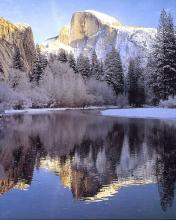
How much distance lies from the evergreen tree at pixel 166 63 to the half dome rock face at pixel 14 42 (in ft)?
219

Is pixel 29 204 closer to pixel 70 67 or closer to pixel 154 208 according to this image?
pixel 154 208

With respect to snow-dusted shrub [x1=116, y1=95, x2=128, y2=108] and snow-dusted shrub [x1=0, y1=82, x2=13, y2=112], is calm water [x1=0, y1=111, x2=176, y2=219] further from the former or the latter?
snow-dusted shrub [x1=116, y1=95, x2=128, y2=108]

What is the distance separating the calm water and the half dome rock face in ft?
323

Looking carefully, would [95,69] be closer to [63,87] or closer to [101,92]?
[101,92]

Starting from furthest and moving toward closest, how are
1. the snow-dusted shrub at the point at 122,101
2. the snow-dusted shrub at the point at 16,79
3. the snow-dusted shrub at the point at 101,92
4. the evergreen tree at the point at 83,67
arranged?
the evergreen tree at the point at 83,67
the snow-dusted shrub at the point at 101,92
the snow-dusted shrub at the point at 122,101
the snow-dusted shrub at the point at 16,79

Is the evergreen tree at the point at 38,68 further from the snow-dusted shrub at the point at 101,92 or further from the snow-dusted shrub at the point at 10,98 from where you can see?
the snow-dusted shrub at the point at 10,98

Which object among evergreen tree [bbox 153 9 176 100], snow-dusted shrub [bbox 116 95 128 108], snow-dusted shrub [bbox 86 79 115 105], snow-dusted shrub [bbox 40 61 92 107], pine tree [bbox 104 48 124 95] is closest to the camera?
evergreen tree [bbox 153 9 176 100]

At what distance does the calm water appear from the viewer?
7.81m

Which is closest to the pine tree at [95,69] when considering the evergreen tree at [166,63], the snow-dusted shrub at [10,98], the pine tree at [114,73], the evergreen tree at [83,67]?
the evergreen tree at [83,67]

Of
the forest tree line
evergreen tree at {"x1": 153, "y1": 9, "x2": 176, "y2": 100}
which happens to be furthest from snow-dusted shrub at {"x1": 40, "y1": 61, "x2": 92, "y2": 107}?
evergreen tree at {"x1": 153, "y1": 9, "x2": 176, "y2": 100}

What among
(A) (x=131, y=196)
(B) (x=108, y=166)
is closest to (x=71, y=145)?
(B) (x=108, y=166)

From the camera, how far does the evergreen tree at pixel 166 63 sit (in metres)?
50.4

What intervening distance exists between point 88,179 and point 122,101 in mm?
63043

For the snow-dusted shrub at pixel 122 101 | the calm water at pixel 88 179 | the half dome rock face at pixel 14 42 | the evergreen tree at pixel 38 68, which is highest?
the half dome rock face at pixel 14 42
